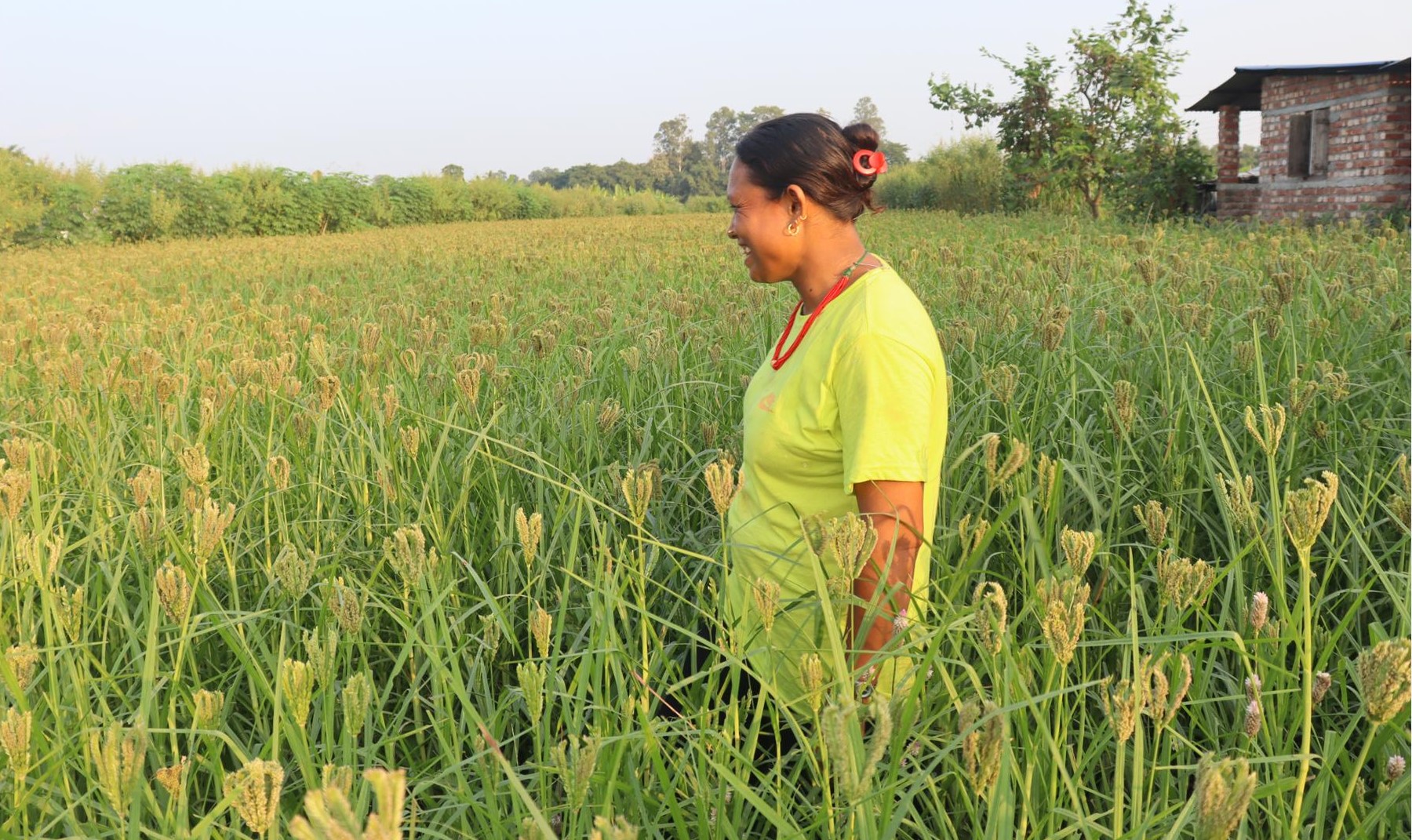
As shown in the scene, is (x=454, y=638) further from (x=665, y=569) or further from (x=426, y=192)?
(x=426, y=192)

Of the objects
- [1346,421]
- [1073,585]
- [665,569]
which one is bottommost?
[665,569]

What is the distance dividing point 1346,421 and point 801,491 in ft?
5.62

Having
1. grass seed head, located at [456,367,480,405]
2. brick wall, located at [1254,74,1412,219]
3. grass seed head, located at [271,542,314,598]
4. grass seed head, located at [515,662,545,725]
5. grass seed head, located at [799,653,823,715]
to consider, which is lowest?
grass seed head, located at [515,662,545,725]

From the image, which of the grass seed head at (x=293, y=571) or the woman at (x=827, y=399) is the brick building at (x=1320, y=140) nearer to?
the woman at (x=827, y=399)

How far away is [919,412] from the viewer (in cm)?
176

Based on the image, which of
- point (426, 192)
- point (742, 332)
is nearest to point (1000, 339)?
point (742, 332)

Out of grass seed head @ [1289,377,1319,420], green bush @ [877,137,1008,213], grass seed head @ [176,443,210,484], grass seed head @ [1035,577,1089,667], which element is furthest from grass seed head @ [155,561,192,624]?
green bush @ [877,137,1008,213]

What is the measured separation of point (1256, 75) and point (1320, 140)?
176 centimetres

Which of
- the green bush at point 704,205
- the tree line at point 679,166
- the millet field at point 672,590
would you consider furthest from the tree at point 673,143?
the millet field at point 672,590

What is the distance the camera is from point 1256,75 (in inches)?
642

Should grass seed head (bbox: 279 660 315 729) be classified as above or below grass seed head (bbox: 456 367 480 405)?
below

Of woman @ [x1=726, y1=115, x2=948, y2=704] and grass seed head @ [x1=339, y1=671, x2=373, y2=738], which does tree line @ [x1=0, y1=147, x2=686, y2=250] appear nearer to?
woman @ [x1=726, y1=115, x2=948, y2=704]

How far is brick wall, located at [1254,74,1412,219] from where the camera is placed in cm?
1387

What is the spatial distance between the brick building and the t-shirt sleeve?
14665mm
